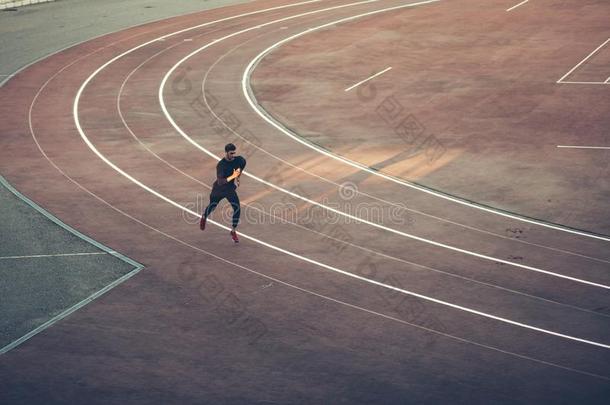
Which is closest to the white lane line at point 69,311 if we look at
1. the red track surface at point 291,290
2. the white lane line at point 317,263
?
the red track surface at point 291,290

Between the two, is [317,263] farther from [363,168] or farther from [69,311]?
[363,168]

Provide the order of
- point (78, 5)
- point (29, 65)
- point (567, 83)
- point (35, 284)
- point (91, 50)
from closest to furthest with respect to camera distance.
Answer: point (35, 284), point (567, 83), point (29, 65), point (91, 50), point (78, 5)

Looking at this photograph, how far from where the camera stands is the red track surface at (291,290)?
14.0m

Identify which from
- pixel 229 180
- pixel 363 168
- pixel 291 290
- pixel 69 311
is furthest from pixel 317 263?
pixel 363 168

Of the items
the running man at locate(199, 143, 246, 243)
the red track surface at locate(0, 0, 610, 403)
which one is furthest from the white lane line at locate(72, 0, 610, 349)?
the running man at locate(199, 143, 246, 243)

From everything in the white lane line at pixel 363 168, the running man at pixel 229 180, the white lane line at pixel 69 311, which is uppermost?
the running man at pixel 229 180

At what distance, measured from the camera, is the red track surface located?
14.0 meters

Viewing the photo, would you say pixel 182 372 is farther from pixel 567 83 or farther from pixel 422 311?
pixel 567 83

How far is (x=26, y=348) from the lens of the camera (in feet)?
49.5

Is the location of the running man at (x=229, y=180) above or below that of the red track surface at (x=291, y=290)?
above

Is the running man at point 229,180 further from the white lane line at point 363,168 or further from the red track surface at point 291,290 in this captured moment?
the white lane line at point 363,168

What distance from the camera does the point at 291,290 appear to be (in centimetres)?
1717

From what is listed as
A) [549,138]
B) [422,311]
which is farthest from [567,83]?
[422,311]

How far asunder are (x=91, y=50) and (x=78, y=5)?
11435 millimetres
